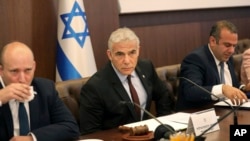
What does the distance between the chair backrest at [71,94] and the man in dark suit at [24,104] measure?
0.34 metres

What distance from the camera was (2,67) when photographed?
7.38ft

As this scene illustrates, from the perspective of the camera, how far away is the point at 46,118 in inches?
92.3

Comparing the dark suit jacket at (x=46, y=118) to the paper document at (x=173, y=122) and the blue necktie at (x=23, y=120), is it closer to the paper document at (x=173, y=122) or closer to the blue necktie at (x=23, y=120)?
the blue necktie at (x=23, y=120)

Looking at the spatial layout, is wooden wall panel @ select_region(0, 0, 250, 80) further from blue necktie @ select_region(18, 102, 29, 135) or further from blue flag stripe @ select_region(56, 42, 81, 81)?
blue necktie @ select_region(18, 102, 29, 135)

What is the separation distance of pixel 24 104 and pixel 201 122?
0.93 m

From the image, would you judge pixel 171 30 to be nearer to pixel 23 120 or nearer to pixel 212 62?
pixel 212 62

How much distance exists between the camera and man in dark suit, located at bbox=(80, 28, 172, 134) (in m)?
2.63

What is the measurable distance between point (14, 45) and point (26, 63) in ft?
0.45

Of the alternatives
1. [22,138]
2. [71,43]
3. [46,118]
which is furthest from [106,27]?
[22,138]

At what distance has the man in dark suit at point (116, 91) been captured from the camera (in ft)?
8.63

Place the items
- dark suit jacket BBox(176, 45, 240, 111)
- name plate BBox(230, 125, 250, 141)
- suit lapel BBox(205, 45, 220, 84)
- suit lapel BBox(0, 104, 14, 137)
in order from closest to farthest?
1. name plate BBox(230, 125, 250, 141)
2. suit lapel BBox(0, 104, 14, 137)
3. dark suit jacket BBox(176, 45, 240, 111)
4. suit lapel BBox(205, 45, 220, 84)

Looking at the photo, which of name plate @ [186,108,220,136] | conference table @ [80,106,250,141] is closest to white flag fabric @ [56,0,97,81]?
conference table @ [80,106,250,141]

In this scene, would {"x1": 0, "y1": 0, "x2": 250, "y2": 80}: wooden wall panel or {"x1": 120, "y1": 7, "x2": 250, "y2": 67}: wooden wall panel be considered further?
{"x1": 120, "y1": 7, "x2": 250, "y2": 67}: wooden wall panel

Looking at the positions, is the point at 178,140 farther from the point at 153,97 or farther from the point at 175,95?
the point at 175,95
